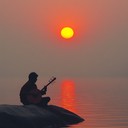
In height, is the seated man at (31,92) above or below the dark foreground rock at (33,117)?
above

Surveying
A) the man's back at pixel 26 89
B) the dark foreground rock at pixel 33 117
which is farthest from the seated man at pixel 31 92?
the dark foreground rock at pixel 33 117

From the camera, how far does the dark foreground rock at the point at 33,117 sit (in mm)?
21391

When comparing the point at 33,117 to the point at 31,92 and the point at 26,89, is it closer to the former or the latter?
the point at 31,92

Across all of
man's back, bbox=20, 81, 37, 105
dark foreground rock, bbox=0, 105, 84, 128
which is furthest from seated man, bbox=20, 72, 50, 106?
dark foreground rock, bbox=0, 105, 84, 128

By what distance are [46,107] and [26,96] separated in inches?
49.1

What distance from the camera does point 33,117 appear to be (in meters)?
22.7

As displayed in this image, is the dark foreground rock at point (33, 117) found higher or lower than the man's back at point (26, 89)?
lower

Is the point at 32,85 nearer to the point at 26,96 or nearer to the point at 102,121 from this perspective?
the point at 26,96

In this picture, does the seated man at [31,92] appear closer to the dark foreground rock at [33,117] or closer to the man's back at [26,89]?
the man's back at [26,89]

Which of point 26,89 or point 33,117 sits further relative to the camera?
point 26,89

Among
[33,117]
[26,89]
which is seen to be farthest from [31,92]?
[33,117]

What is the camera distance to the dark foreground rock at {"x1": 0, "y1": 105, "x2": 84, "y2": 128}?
21.4 meters

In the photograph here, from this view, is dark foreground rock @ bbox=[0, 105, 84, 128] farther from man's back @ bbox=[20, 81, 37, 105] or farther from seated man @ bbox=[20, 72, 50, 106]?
man's back @ bbox=[20, 81, 37, 105]

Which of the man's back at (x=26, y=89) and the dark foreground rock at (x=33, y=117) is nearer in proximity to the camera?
the dark foreground rock at (x=33, y=117)
